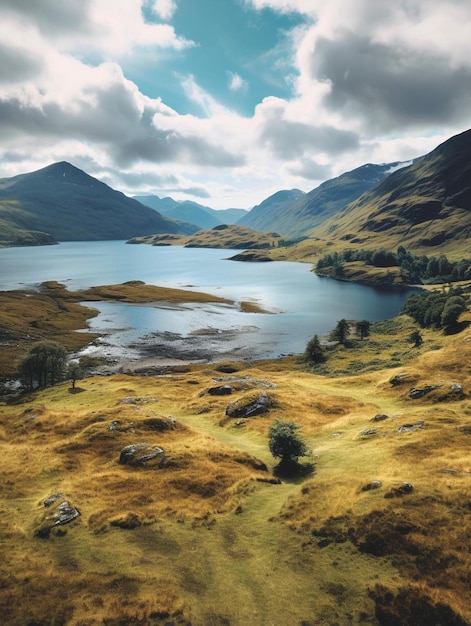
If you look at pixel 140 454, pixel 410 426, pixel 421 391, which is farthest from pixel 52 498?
pixel 421 391

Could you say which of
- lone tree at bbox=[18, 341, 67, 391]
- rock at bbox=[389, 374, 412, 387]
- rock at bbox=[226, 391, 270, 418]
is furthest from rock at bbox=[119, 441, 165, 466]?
lone tree at bbox=[18, 341, 67, 391]

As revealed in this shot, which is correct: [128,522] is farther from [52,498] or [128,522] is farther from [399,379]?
[399,379]

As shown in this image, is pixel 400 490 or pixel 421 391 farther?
pixel 421 391

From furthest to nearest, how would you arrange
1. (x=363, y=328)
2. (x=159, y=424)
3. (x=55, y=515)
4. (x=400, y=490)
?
(x=363, y=328) → (x=159, y=424) → (x=55, y=515) → (x=400, y=490)

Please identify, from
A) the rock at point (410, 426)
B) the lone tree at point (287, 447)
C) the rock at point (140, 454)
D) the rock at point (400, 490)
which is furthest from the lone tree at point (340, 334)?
the rock at point (400, 490)

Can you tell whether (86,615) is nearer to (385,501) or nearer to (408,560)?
(408,560)

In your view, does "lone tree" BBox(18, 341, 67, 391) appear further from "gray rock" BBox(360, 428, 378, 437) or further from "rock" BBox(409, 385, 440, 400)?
"rock" BBox(409, 385, 440, 400)

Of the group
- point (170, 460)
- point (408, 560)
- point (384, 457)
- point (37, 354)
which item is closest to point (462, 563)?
point (408, 560)

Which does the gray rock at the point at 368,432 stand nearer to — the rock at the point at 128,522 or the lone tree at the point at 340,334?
the rock at the point at 128,522
